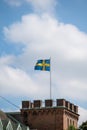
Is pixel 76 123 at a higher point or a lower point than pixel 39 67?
lower

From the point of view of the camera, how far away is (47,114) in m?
96.8

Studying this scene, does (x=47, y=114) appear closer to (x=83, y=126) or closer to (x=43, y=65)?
(x=83, y=126)

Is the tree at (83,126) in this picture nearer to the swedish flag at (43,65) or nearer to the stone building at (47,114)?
the stone building at (47,114)

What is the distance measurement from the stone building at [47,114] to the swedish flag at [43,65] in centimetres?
629

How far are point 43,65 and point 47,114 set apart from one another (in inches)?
356

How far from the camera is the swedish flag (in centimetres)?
9612

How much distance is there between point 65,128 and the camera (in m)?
96.4

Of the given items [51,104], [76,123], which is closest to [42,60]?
[51,104]

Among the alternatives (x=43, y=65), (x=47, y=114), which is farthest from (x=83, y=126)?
(x=43, y=65)

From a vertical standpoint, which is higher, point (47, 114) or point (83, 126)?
point (47, 114)


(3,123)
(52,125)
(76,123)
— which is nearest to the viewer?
(3,123)

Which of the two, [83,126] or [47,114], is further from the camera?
[47,114]

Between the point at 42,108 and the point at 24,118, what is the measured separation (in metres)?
4.02

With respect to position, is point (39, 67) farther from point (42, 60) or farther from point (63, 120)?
point (63, 120)
